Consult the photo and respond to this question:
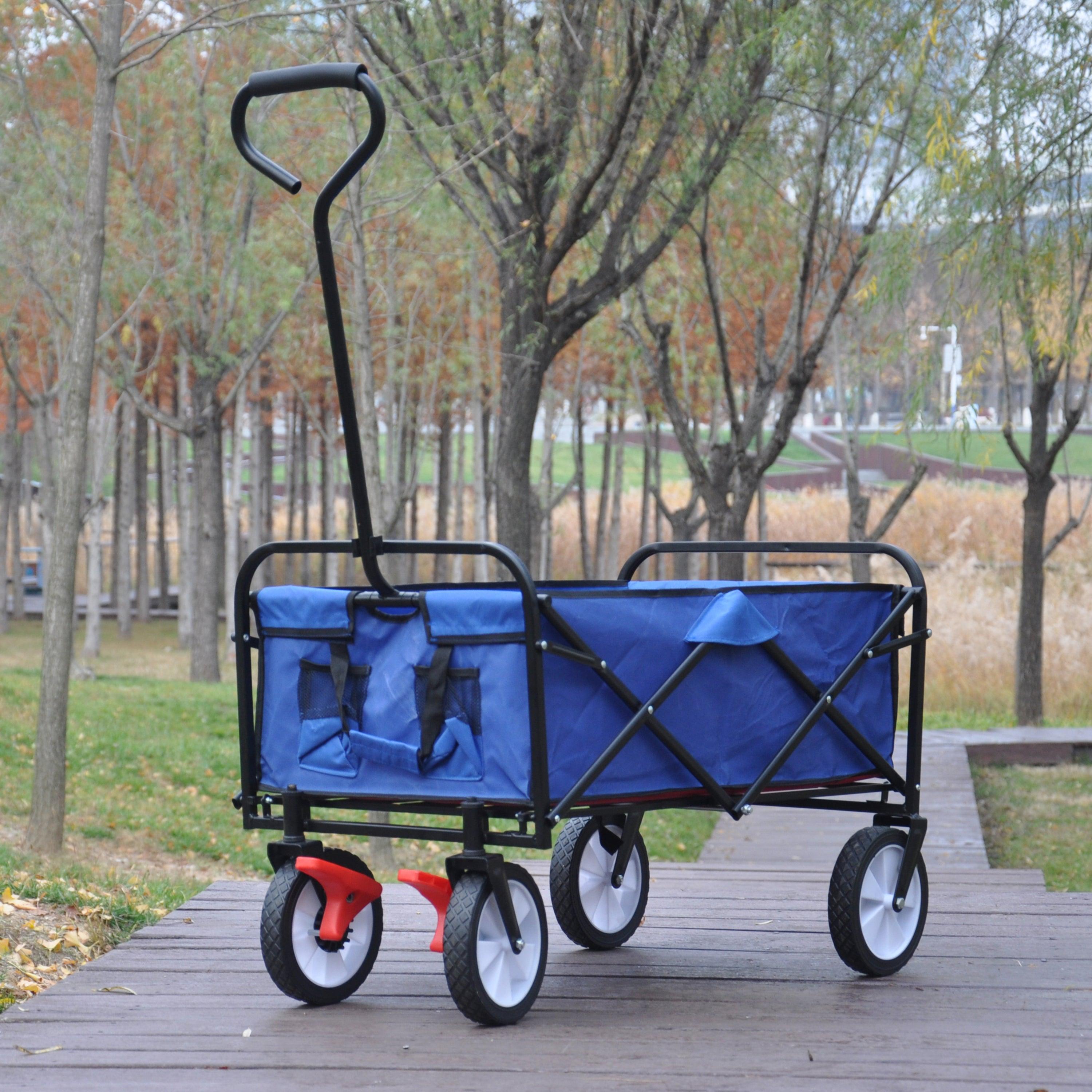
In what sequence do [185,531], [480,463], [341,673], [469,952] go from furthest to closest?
[185,531], [480,463], [341,673], [469,952]

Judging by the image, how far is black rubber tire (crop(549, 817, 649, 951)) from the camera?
4383mm

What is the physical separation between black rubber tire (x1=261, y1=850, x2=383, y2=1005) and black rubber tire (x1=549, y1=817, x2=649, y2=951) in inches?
31.1

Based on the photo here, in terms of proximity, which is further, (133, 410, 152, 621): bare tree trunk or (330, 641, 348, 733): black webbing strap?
(133, 410, 152, 621): bare tree trunk

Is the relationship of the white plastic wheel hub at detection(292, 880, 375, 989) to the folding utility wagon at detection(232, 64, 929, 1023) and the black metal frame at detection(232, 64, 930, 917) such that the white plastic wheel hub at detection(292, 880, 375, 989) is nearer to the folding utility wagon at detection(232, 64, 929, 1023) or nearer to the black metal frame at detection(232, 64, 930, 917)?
the folding utility wagon at detection(232, 64, 929, 1023)

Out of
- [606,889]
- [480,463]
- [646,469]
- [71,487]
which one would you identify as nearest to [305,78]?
[606,889]

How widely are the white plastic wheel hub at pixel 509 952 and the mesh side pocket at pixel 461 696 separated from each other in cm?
44

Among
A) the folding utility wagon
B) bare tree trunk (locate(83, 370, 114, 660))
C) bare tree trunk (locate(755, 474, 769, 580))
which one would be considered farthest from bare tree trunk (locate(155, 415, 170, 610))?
the folding utility wagon

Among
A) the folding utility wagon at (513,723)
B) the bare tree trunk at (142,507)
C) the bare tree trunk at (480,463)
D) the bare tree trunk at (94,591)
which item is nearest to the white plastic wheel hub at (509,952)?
the folding utility wagon at (513,723)

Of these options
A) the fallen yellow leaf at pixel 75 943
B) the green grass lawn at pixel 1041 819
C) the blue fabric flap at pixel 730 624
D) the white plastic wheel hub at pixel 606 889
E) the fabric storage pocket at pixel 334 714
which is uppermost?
the blue fabric flap at pixel 730 624

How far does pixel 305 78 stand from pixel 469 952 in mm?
2118

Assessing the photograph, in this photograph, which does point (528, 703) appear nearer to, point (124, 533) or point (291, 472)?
point (124, 533)

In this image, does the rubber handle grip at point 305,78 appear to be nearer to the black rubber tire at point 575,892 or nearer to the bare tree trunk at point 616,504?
the black rubber tire at point 575,892

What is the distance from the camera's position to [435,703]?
3.49 m

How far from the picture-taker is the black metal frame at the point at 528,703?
337 centimetres
